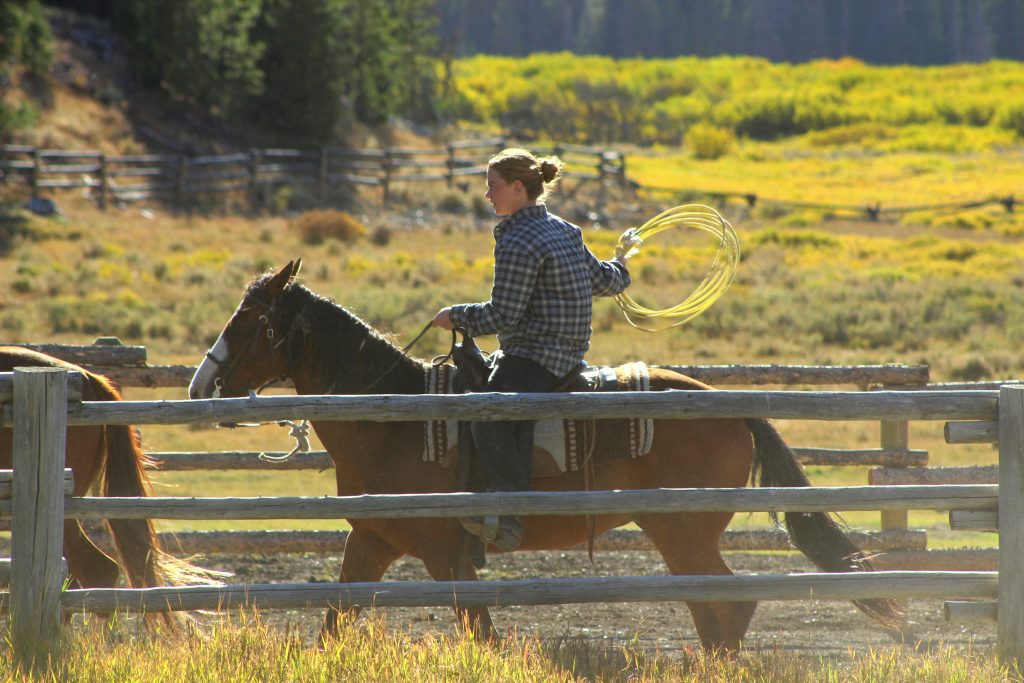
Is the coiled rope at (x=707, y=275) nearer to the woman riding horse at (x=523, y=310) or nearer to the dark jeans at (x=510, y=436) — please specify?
the woman riding horse at (x=523, y=310)

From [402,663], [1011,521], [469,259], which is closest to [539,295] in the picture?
[402,663]

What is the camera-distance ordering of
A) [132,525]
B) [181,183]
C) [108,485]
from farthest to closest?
1. [181,183]
2. [108,485]
3. [132,525]

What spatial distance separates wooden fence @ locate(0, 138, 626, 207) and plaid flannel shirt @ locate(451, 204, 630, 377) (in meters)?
29.0

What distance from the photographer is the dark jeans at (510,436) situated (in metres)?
5.36

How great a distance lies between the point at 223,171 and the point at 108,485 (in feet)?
108

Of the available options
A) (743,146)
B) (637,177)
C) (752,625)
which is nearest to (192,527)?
(752,625)

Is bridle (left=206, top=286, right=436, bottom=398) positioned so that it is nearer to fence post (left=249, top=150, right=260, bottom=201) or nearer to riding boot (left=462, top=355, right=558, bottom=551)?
riding boot (left=462, top=355, right=558, bottom=551)

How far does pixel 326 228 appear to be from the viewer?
104 ft

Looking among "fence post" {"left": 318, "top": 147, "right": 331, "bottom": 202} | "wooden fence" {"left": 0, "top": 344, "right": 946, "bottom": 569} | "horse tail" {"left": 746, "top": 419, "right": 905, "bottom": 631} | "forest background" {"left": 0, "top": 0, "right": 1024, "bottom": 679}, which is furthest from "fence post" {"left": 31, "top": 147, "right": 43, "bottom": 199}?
"horse tail" {"left": 746, "top": 419, "right": 905, "bottom": 631}

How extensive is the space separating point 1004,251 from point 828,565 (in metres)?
28.5

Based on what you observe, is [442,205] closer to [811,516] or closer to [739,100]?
[811,516]

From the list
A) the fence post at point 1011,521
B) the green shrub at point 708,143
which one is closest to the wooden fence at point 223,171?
the green shrub at point 708,143

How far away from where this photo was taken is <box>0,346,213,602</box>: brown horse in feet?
20.7

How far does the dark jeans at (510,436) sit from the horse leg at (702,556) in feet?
2.36
